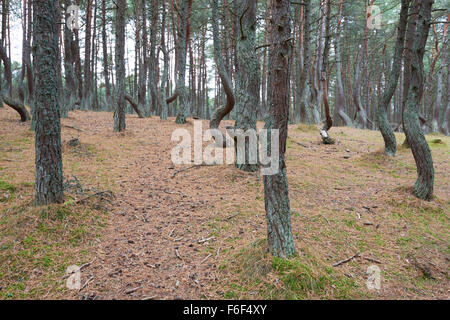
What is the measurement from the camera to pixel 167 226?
3.94 meters

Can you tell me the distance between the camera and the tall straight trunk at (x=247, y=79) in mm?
5617

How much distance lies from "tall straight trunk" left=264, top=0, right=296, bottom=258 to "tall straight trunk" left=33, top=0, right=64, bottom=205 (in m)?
2.94

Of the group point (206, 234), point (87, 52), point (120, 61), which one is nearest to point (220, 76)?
point (120, 61)

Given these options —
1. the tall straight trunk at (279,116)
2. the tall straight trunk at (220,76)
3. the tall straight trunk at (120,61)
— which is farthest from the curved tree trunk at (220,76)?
the tall straight trunk at (279,116)

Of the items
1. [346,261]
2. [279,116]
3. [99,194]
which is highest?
[279,116]

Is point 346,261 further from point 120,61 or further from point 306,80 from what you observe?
point 306,80

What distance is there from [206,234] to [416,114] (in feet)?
16.2

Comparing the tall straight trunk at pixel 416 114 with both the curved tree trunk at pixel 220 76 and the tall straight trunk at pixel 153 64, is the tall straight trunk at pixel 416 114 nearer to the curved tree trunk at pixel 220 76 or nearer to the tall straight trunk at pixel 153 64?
the curved tree trunk at pixel 220 76

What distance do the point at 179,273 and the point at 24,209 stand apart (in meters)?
2.45

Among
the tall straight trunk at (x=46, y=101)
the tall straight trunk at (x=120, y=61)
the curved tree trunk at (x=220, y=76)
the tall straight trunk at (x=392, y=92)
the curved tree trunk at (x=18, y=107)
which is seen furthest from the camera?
the curved tree trunk at (x=18, y=107)

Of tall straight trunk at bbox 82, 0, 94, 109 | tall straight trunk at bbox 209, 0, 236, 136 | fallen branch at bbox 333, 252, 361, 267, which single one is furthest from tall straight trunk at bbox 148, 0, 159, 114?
fallen branch at bbox 333, 252, 361, 267

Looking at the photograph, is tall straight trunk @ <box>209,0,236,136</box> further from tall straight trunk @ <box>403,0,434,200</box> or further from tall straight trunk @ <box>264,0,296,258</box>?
tall straight trunk @ <box>264,0,296,258</box>

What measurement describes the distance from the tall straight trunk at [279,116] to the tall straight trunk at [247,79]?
298 centimetres

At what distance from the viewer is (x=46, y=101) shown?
11.6 ft
